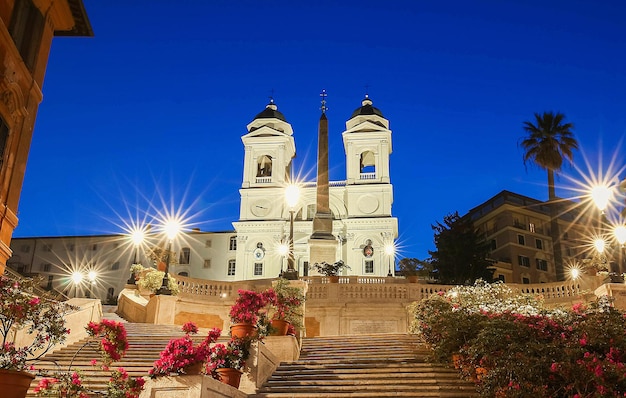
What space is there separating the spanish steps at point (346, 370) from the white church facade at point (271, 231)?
45.0 m

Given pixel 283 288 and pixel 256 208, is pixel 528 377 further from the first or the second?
pixel 256 208

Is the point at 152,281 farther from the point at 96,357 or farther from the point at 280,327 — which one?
the point at 280,327

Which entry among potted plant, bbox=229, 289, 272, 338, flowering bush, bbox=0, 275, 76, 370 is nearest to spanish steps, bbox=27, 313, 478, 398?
flowering bush, bbox=0, 275, 76, 370

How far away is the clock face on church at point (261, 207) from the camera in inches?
2751

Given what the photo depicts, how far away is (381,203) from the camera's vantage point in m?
68.7

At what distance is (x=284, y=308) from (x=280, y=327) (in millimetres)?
663

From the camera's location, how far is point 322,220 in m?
45.7

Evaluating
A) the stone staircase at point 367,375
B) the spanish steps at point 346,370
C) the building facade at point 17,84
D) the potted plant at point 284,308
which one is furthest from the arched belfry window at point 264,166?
the stone staircase at point 367,375

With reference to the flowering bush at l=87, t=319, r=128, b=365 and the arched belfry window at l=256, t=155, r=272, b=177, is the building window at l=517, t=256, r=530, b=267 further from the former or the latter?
the flowering bush at l=87, t=319, r=128, b=365

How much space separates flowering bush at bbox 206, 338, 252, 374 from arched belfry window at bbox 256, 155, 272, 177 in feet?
202

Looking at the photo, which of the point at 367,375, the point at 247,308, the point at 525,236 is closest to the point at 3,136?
the point at 247,308

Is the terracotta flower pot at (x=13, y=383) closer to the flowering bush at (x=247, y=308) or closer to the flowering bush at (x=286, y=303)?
the flowering bush at (x=247, y=308)

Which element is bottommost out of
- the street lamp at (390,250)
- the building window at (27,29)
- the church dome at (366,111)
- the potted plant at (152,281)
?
the potted plant at (152,281)

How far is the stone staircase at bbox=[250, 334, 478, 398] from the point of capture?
1179 cm
